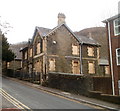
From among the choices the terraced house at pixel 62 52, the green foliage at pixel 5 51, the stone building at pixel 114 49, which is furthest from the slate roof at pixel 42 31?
the stone building at pixel 114 49

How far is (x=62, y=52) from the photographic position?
31750 mm

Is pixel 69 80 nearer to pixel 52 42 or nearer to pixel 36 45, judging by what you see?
pixel 52 42

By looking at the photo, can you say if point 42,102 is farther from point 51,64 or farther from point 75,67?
point 75,67

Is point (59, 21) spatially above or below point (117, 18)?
above

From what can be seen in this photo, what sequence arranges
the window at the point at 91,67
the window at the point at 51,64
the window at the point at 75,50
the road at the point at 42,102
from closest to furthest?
the road at the point at 42,102
the window at the point at 51,64
the window at the point at 75,50
the window at the point at 91,67

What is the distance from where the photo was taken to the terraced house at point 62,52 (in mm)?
30469

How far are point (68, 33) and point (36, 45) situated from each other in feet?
20.4

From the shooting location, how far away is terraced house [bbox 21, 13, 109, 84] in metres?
30.5

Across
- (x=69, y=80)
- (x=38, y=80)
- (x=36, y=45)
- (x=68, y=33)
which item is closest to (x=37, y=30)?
(x=36, y=45)

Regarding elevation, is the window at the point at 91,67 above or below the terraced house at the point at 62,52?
below

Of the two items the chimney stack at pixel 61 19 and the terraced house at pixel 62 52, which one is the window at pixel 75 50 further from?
the chimney stack at pixel 61 19

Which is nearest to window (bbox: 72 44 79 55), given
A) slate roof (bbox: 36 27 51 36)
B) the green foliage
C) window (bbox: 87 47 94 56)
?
window (bbox: 87 47 94 56)

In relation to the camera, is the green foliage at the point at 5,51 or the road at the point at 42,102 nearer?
the road at the point at 42,102

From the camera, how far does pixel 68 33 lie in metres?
33.0
